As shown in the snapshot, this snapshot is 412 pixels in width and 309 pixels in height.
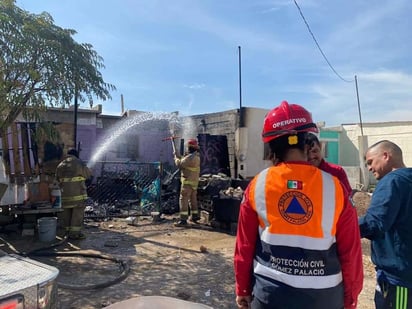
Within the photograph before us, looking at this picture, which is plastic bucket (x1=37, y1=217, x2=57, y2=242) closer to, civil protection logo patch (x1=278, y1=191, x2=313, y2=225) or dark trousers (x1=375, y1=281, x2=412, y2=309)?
dark trousers (x1=375, y1=281, x2=412, y2=309)

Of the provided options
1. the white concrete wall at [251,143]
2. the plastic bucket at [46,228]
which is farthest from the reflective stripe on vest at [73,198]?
the white concrete wall at [251,143]

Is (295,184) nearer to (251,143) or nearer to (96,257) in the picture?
(96,257)

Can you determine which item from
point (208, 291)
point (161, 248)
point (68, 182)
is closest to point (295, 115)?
point (208, 291)

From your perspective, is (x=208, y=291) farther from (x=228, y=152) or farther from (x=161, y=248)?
(x=228, y=152)

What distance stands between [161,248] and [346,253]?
18.2 feet

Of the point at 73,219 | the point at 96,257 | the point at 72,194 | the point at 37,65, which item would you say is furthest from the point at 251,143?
the point at 37,65

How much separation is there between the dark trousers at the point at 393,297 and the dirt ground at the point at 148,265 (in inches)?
80.1

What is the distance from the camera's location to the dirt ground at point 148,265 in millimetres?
4734

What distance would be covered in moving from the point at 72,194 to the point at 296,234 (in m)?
6.57

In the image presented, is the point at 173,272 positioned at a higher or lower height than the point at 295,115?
lower

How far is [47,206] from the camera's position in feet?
26.2

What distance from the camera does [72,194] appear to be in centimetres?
765

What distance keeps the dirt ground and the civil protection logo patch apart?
2968mm

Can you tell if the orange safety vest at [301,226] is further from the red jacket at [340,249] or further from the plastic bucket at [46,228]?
the plastic bucket at [46,228]
